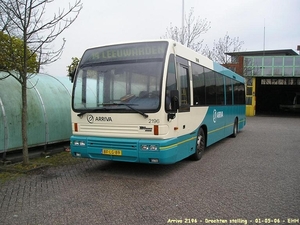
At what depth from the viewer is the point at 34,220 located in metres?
4.20

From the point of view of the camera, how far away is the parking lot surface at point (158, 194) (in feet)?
14.0

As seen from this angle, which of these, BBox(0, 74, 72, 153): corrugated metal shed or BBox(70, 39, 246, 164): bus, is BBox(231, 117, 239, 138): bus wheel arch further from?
BBox(0, 74, 72, 153): corrugated metal shed

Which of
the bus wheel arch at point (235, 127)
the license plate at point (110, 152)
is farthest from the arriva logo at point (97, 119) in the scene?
the bus wheel arch at point (235, 127)

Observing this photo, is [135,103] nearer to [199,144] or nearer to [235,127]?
[199,144]

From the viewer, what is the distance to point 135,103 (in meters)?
6.03

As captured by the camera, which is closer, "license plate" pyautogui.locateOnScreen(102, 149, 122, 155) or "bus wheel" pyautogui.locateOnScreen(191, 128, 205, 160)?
"license plate" pyautogui.locateOnScreen(102, 149, 122, 155)

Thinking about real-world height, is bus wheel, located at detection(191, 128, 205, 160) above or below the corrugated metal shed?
below

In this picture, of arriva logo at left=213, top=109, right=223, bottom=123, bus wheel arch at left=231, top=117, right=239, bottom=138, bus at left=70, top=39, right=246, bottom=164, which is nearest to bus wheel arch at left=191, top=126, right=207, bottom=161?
bus at left=70, top=39, right=246, bottom=164

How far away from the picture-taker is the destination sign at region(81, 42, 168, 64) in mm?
6176

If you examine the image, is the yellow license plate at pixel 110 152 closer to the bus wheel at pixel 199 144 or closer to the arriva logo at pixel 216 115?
the bus wheel at pixel 199 144

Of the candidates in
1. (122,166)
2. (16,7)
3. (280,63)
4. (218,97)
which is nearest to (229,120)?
(218,97)

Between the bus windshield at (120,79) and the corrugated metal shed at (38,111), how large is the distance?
2.39 metres

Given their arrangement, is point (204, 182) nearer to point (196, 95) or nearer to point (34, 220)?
A: point (196, 95)

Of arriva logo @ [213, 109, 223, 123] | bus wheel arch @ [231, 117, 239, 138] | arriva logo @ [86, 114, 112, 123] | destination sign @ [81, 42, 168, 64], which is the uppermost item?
destination sign @ [81, 42, 168, 64]
